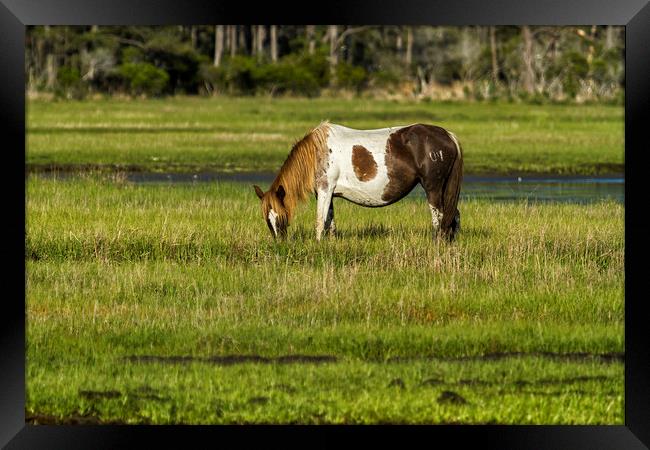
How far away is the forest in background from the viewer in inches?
2255

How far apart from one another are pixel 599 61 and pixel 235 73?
56.0 ft

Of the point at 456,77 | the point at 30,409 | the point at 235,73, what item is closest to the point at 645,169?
the point at 30,409

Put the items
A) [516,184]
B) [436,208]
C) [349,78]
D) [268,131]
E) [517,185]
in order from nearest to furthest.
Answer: [436,208], [517,185], [516,184], [268,131], [349,78]

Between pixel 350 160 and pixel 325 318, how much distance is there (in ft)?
12.5

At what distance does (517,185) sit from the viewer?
83.4ft

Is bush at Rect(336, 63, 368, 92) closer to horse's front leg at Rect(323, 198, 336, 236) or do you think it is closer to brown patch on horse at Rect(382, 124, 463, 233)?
horse's front leg at Rect(323, 198, 336, 236)

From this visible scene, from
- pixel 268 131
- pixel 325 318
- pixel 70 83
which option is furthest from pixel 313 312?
pixel 70 83

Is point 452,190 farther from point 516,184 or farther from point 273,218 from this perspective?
point 516,184

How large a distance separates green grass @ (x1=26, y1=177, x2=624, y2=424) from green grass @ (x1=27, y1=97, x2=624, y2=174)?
10.1 m

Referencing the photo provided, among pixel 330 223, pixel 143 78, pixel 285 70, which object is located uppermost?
Answer: pixel 285 70

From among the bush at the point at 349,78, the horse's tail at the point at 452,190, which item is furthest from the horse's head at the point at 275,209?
the bush at the point at 349,78

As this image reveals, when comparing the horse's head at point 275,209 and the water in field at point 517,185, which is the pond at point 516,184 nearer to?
the water in field at point 517,185
